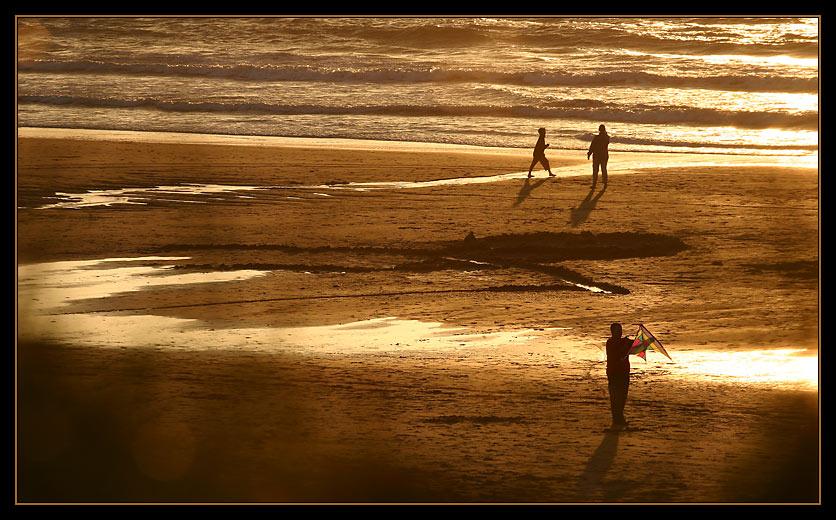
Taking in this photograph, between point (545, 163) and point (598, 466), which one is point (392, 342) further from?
point (545, 163)

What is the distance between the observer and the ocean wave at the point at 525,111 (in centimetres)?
3359

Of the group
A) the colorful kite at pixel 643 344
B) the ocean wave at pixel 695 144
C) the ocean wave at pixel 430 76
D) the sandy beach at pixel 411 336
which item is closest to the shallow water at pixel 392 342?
the sandy beach at pixel 411 336

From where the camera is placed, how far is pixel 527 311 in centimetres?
1396

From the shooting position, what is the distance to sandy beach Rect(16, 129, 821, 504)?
9102 millimetres

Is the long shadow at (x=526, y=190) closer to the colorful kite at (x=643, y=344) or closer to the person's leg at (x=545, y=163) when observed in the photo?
the person's leg at (x=545, y=163)

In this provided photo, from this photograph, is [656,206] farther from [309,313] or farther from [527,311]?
[309,313]

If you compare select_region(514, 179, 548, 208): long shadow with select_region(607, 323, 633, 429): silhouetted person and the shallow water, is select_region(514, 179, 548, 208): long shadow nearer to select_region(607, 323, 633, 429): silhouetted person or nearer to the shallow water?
the shallow water

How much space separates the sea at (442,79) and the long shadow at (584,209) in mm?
8206

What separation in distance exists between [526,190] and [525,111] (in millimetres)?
14436

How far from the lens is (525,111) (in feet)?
118

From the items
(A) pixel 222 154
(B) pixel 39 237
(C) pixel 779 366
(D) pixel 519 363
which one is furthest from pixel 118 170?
(C) pixel 779 366

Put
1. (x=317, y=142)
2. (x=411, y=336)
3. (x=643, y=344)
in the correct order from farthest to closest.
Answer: (x=317, y=142) < (x=411, y=336) < (x=643, y=344)

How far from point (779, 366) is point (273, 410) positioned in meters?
5.35

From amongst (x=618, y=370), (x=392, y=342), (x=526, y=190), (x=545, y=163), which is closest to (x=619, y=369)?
(x=618, y=370)
